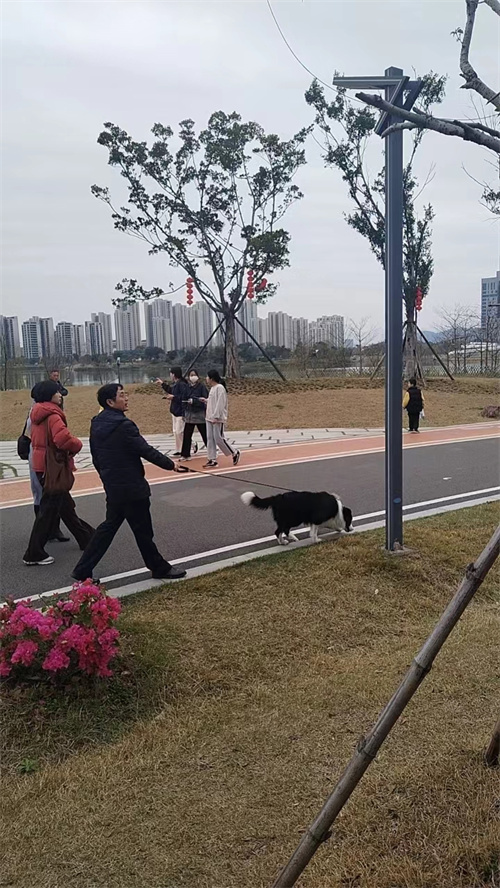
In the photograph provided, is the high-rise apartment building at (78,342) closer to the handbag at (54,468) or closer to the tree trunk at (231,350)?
the tree trunk at (231,350)

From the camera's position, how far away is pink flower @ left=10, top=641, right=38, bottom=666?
10.9ft

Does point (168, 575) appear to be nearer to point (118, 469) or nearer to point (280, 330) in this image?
point (118, 469)

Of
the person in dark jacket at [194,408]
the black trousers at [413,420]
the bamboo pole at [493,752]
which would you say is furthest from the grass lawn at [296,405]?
the bamboo pole at [493,752]

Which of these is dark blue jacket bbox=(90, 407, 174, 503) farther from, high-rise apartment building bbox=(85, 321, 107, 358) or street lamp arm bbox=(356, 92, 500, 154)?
high-rise apartment building bbox=(85, 321, 107, 358)

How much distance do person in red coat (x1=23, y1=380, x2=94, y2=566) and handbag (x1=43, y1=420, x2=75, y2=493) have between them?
0.8 inches

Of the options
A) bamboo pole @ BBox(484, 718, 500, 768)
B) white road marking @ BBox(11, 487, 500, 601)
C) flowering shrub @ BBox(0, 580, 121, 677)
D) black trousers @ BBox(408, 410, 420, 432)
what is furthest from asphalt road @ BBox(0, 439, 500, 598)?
bamboo pole @ BBox(484, 718, 500, 768)

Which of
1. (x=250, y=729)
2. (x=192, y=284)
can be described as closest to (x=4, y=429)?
(x=192, y=284)

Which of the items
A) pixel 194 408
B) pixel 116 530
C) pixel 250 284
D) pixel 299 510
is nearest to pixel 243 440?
pixel 194 408

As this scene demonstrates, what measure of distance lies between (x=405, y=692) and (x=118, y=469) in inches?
150

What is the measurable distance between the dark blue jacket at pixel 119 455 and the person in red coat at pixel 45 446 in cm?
66

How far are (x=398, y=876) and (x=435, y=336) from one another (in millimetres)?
29736

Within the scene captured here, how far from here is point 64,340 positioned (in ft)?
86.0

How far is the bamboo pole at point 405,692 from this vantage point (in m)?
1.54

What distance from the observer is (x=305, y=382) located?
2602 centimetres
